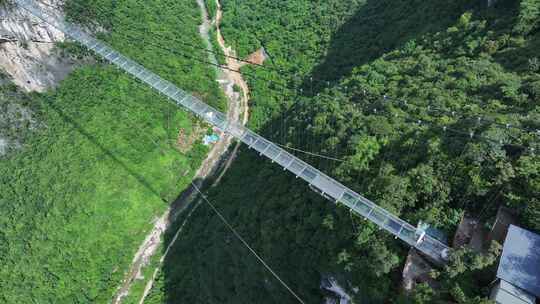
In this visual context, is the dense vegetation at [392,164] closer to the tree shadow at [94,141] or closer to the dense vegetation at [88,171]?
the dense vegetation at [88,171]

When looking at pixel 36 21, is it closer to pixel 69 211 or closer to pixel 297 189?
pixel 69 211

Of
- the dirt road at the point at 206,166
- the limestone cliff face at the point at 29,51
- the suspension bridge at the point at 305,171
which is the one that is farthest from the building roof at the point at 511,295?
the limestone cliff face at the point at 29,51

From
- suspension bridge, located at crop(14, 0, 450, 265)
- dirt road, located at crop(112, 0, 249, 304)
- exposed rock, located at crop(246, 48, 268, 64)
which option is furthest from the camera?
exposed rock, located at crop(246, 48, 268, 64)

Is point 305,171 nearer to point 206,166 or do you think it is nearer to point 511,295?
point 511,295

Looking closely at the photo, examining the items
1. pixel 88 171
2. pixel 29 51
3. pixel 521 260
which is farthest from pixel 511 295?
pixel 29 51

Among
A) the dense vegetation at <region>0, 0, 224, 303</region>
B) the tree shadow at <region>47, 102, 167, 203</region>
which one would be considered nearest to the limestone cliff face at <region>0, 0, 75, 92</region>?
the dense vegetation at <region>0, 0, 224, 303</region>

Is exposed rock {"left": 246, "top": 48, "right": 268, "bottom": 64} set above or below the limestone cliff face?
above

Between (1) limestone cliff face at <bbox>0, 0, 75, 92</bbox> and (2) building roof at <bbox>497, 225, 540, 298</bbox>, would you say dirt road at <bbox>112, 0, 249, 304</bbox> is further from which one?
(2) building roof at <bbox>497, 225, 540, 298</bbox>
